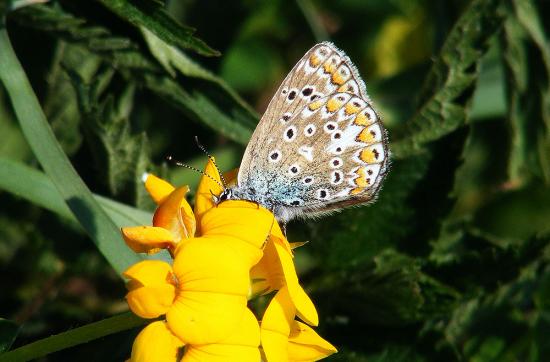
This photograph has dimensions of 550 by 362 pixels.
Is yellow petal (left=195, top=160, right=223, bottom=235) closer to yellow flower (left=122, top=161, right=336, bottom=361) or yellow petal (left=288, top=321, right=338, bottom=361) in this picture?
yellow flower (left=122, top=161, right=336, bottom=361)

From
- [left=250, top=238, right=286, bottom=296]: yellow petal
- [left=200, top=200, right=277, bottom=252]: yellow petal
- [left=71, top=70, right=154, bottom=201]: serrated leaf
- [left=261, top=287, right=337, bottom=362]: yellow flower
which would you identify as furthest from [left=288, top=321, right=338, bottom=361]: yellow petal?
[left=71, top=70, right=154, bottom=201]: serrated leaf

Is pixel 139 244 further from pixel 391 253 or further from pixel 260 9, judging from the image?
pixel 260 9

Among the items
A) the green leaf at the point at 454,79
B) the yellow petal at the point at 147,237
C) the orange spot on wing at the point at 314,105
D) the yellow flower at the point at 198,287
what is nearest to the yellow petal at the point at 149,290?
the yellow flower at the point at 198,287

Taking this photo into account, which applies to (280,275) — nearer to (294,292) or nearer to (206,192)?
(294,292)

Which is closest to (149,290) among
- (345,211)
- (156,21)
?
(156,21)

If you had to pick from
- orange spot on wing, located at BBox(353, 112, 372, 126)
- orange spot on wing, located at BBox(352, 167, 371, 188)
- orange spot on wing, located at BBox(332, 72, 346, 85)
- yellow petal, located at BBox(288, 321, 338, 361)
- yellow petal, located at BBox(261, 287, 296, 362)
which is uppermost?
orange spot on wing, located at BBox(332, 72, 346, 85)

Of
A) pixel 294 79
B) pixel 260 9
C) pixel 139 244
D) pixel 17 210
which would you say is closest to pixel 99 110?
pixel 294 79
